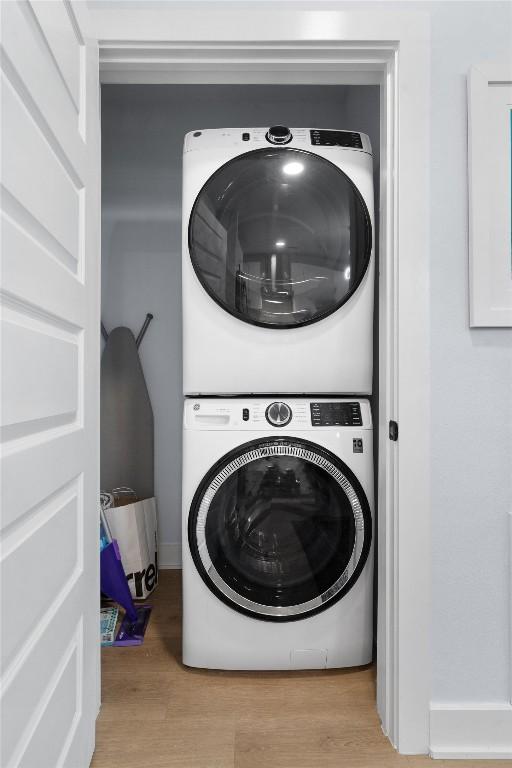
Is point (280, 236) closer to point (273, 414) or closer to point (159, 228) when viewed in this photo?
point (273, 414)

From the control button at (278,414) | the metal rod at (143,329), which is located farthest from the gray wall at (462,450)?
the metal rod at (143,329)

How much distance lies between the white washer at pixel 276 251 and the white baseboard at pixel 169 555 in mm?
1339

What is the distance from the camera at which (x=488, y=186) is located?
4.56ft

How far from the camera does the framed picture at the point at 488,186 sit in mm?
1373

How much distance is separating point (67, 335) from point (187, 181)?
0.83 meters

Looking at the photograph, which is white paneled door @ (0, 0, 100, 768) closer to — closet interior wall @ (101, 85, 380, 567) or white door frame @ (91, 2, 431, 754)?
white door frame @ (91, 2, 431, 754)

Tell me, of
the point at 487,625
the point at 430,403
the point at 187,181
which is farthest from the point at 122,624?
the point at 187,181

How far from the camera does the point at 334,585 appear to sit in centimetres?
170

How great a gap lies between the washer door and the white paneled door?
0.41 m

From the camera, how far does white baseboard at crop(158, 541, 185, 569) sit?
8.84 ft

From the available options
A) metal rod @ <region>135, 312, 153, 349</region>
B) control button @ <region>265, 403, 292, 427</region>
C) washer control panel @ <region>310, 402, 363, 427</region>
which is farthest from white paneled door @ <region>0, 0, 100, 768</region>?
metal rod @ <region>135, 312, 153, 349</region>

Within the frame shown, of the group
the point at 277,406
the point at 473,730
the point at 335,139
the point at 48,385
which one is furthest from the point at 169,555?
the point at 335,139

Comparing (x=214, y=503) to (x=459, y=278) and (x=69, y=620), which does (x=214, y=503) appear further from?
(x=459, y=278)

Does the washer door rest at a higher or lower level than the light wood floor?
higher
